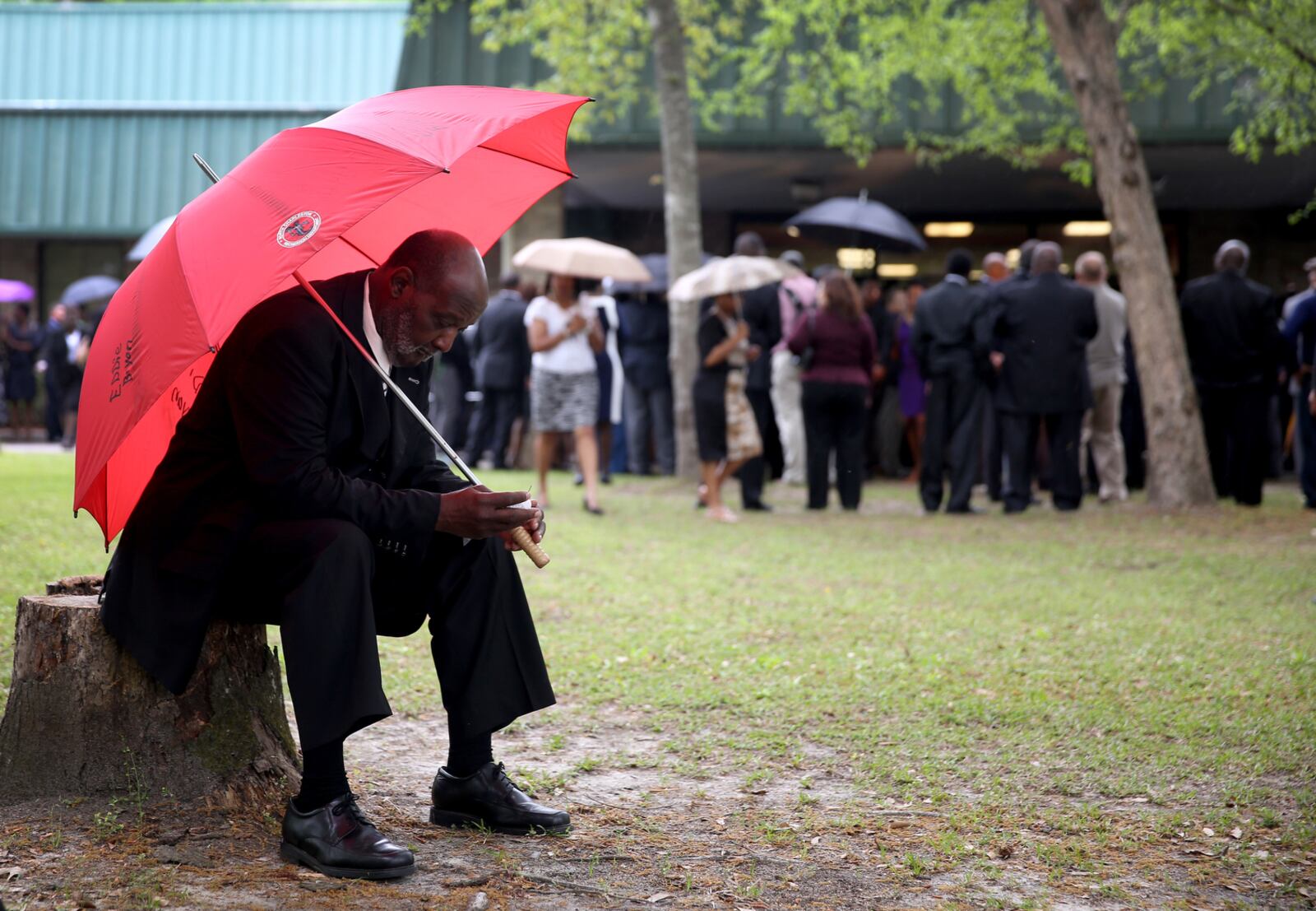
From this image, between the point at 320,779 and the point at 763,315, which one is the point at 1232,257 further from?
the point at 320,779

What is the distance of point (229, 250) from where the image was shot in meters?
3.16

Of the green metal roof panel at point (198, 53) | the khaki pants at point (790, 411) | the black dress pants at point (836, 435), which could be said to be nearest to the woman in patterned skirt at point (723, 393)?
the black dress pants at point (836, 435)

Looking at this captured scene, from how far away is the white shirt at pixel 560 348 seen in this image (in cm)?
1119

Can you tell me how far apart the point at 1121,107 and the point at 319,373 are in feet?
32.6

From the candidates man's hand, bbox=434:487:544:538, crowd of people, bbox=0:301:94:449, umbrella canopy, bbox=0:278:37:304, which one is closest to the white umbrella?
man's hand, bbox=434:487:544:538

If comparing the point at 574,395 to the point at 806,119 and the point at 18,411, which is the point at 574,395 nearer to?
the point at 806,119

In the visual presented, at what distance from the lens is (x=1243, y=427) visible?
40.3 feet

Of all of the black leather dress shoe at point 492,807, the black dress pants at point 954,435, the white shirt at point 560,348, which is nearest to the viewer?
the black leather dress shoe at point 492,807

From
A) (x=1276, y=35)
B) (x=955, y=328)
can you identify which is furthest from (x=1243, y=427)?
(x=1276, y=35)

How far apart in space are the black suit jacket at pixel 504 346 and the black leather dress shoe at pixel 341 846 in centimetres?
1201

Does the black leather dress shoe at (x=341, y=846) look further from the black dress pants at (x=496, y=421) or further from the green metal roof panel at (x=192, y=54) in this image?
the green metal roof panel at (x=192, y=54)

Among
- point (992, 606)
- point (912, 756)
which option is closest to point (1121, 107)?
point (992, 606)

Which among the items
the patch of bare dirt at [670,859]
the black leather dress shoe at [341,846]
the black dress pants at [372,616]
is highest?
the black dress pants at [372,616]

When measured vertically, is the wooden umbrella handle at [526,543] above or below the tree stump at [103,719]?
above
